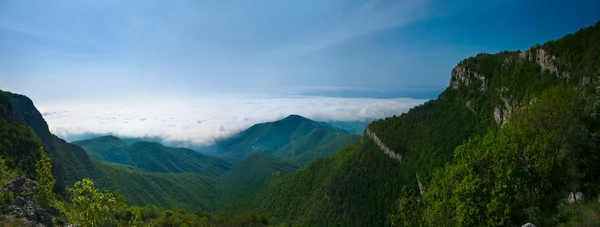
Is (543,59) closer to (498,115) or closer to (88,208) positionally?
(498,115)

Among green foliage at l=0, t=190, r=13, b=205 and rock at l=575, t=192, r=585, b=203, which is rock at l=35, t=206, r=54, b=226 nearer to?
green foliage at l=0, t=190, r=13, b=205

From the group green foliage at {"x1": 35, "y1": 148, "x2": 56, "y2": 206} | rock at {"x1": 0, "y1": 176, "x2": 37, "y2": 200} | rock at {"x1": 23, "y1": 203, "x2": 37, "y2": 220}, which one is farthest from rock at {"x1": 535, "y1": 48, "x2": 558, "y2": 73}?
rock at {"x1": 0, "y1": 176, "x2": 37, "y2": 200}

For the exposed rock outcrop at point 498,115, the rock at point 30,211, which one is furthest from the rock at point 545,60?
the rock at point 30,211

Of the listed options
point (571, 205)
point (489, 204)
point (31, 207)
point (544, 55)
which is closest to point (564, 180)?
point (571, 205)

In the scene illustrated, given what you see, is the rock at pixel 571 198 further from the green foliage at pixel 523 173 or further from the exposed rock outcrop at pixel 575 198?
the green foliage at pixel 523 173

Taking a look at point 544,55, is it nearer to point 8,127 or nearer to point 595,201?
point 595,201

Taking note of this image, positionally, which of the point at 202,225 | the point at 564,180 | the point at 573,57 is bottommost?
the point at 202,225
